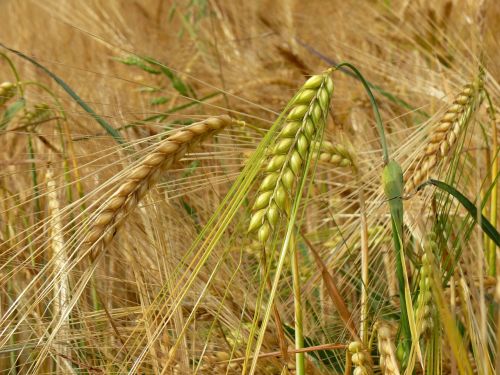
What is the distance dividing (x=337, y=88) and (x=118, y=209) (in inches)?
62.3

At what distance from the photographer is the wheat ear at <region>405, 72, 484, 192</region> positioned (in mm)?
932

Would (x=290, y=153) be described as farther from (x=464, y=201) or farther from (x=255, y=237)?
(x=255, y=237)

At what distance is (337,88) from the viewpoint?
2156mm

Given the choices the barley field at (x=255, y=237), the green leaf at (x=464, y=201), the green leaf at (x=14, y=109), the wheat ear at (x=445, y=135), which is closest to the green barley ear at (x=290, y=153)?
the barley field at (x=255, y=237)

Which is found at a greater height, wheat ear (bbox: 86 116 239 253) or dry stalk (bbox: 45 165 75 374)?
wheat ear (bbox: 86 116 239 253)

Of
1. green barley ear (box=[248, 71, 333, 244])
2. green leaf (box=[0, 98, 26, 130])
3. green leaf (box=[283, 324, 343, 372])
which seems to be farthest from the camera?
green leaf (box=[0, 98, 26, 130])

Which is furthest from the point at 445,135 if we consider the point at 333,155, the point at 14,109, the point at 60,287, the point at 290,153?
the point at 14,109

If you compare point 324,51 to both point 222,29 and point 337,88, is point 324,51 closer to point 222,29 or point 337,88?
point 337,88

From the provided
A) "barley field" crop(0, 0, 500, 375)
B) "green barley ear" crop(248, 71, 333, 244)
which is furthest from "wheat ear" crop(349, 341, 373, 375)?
"green barley ear" crop(248, 71, 333, 244)

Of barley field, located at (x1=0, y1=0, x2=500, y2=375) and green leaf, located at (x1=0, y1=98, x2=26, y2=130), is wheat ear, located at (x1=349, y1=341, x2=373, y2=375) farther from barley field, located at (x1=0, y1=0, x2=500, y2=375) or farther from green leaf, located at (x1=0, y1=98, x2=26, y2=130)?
green leaf, located at (x1=0, y1=98, x2=26, y2=130)

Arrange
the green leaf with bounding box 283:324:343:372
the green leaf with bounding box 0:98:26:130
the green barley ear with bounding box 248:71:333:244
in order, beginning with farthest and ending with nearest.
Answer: the green leaf with bounding box 0:98:26:130 < the green leaf with bounding box 283:324:343:372 < the green barley ear with bounding box 248:71:333:244

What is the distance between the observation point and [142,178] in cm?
67

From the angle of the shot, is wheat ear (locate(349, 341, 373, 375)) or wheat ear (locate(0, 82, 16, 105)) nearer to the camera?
wheat ear (locate(349, 341, 373, 375))

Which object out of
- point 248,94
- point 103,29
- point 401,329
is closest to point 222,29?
point 103,29
